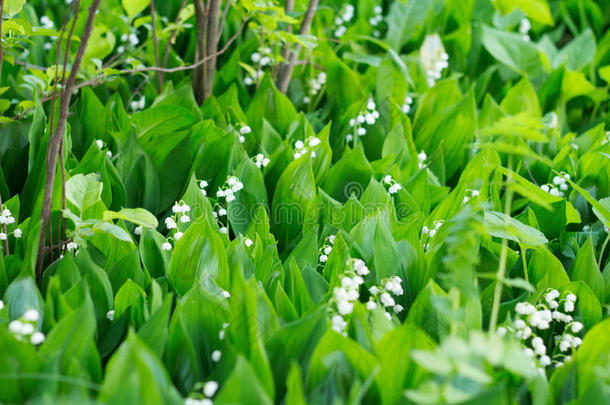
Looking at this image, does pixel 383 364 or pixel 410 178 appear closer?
pixel 383 364

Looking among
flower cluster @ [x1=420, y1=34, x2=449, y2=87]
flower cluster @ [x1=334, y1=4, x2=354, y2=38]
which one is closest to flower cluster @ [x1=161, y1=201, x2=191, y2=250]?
flower cluster @ [x1=420, y1=34, x2=449, y2=87]

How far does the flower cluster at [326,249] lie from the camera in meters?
1.54

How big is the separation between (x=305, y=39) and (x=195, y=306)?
3.36ft

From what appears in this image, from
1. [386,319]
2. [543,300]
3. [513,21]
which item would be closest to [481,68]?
[513,21]

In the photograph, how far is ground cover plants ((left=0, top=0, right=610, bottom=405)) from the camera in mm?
1104

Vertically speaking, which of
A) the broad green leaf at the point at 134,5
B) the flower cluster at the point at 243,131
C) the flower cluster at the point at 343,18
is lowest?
the flower cluster at the point at 243,131

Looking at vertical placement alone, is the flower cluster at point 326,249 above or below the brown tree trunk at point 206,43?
below

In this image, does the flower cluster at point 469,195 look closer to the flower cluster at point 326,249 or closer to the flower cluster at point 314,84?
the flower cluster at point 326,249

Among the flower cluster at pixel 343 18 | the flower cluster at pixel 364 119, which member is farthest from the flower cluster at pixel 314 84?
the flower cluster at pixel 343 18

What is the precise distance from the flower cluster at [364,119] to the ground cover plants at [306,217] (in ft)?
0.06

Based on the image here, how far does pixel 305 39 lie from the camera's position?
79.2 inches

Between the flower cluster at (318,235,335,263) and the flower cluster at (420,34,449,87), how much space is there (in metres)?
1.11

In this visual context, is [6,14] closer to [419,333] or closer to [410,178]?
[410,178]

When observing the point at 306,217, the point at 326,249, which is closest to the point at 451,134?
the point at 306,217
